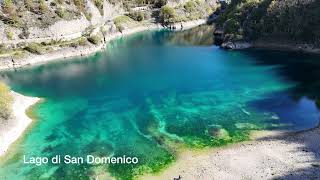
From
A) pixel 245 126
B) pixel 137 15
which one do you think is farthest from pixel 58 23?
pixel 245 126

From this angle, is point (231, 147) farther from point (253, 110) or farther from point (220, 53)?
point (220, 53)

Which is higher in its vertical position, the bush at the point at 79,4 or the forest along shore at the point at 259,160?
the bush at the point at 79,4

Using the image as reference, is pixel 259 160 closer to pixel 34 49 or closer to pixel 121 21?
pixel 34 49

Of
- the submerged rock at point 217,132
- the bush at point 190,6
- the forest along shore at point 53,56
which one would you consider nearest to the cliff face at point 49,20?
the forest along shore at point 53,56

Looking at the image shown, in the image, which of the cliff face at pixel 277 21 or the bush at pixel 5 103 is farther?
the cliff face at pixel 277 21

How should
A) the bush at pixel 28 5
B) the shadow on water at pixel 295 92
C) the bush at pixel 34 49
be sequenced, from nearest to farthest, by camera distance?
the shadow on water at pixel 295 92, the bush at pixel 34 49, the bush at pixel 28 5

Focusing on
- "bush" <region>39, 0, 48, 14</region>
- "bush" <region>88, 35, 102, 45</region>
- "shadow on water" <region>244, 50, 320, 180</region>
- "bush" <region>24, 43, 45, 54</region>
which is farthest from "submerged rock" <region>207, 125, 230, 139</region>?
"bush" <region>39, 0, 48, 14</region>

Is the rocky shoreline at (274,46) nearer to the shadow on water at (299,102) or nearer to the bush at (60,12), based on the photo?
the shadow on water at (299,102)
